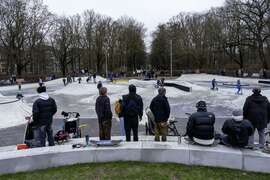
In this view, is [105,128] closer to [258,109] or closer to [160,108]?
[160,108]

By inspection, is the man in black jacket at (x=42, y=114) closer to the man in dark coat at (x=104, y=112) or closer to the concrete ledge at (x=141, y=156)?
the concrete ledge at (x=141, y=156)

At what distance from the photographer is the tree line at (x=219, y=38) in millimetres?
48844

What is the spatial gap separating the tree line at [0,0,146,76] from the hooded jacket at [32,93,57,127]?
5069 centimetres

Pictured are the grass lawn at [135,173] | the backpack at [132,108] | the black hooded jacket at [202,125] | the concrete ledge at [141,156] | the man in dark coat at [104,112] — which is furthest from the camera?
the man in dark coat at [104,112]

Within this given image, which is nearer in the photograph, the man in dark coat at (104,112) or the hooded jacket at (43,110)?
the hooded jacket at (43,110)

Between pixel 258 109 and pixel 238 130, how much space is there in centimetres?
149

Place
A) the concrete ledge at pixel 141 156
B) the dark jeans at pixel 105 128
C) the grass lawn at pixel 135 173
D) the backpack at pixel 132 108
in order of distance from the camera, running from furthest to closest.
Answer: the dark jeans at pixel 105 128, the backpack at pixel 132 108, the concrete ledge at pixel 141 156, the grass lawn at pixel 135 173

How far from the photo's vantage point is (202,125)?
6746 millimetres

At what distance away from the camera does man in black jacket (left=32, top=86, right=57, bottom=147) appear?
7801 mm

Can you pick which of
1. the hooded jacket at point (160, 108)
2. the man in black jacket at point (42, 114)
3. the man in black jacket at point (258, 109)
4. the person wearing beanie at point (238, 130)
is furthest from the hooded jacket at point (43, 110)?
the man in black jacket at point (258, 109)

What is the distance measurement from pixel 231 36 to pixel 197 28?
17.8 m

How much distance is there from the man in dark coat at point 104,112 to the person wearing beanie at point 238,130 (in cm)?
326

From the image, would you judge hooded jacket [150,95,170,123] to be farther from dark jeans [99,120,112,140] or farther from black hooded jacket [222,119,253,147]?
black hooded jacket [222,119,253,147]

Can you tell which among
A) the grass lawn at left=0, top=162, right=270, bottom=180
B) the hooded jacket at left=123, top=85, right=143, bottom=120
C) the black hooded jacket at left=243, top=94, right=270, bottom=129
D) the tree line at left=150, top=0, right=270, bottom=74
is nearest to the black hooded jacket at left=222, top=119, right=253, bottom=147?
the grass lawn at left=0, top=162, right=270, bottom=180
